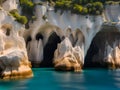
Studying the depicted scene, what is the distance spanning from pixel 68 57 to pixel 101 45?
1537 centimetres

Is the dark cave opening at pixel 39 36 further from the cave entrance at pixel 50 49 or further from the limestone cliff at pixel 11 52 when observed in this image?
the limestone cliff at pixel 11 52

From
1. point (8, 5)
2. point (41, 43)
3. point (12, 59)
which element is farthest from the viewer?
point (41, 43)

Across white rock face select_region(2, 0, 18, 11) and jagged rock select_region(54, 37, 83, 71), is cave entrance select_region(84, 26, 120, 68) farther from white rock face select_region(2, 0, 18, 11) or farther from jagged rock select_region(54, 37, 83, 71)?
white rock face select_region(2, 0, 18, 11)

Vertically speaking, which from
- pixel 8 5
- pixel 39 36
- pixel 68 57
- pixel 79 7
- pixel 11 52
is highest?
pixel 79 7

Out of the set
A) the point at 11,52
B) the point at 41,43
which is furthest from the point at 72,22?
the point at 11,52

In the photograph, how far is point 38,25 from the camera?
6225 cm

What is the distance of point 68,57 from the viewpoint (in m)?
57.0

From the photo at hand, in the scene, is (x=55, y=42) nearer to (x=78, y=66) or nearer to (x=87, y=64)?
(x=87, y=64)

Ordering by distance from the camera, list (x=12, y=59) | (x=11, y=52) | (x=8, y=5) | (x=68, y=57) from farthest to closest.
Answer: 1. (x=68, y=57)
2. (x=8, y=5)
3. (x=11, y=52)
4. (x=12, y=59)

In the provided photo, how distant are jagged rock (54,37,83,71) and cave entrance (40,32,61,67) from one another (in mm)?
7843

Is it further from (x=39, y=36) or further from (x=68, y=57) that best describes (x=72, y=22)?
(x=68, y=57)

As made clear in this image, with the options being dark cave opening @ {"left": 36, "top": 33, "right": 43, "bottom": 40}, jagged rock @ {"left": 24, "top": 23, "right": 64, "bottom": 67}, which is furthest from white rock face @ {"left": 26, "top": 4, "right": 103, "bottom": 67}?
dark cave opening @ {"left": 36, "top": 33, "right": 43, "bottom": 40}

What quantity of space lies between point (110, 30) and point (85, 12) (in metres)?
7.93

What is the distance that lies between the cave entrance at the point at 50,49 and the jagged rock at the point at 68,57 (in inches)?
309
